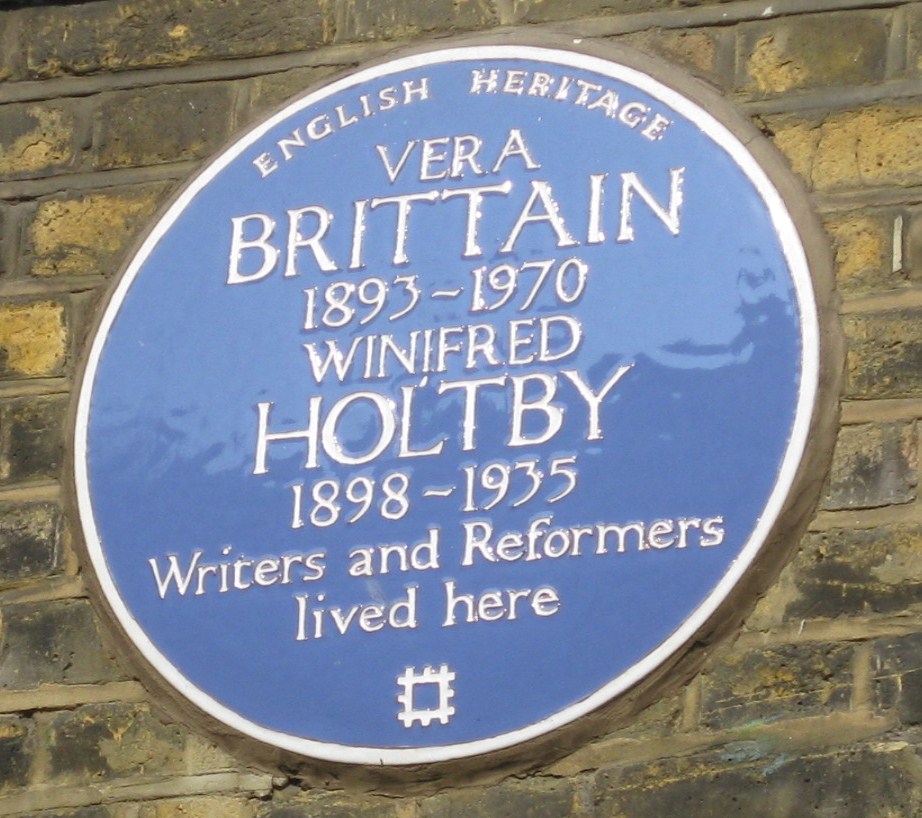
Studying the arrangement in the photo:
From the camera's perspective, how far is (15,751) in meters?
4.62

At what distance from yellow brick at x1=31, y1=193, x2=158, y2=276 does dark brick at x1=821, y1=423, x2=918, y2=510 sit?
1.35 m

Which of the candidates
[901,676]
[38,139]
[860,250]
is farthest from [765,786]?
[38,139]

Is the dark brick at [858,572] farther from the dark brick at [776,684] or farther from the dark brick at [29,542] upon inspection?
the dark brick at [29,542]

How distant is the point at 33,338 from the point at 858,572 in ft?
5.07

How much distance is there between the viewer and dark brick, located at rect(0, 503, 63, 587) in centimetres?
474

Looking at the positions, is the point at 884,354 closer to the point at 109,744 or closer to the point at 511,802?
the point at 511,802

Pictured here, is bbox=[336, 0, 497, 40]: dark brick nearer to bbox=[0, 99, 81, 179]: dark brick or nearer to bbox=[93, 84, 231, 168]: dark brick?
bbox=[93, 84, 231, 168]: dark brick

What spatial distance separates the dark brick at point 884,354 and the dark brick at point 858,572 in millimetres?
241

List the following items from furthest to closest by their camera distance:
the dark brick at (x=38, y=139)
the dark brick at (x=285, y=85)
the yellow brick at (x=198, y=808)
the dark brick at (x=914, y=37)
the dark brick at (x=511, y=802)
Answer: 1. the dark brick at (x=38, y=139)
2. the dark brick at (x=285, y=85)
3. the dark brick at (x=914, y=37)
4. the yellow brick at (x=198, y=808)
5. the dark brick at (x=511, y=802)

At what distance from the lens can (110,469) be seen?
4730 mm

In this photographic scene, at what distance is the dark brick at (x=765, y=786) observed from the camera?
4211mm

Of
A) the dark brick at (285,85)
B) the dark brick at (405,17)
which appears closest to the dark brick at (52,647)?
the dark brick at (285,85)

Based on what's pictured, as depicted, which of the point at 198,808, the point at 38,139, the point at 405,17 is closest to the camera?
the point at 198,808

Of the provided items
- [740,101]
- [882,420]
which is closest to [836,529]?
[882,420]
